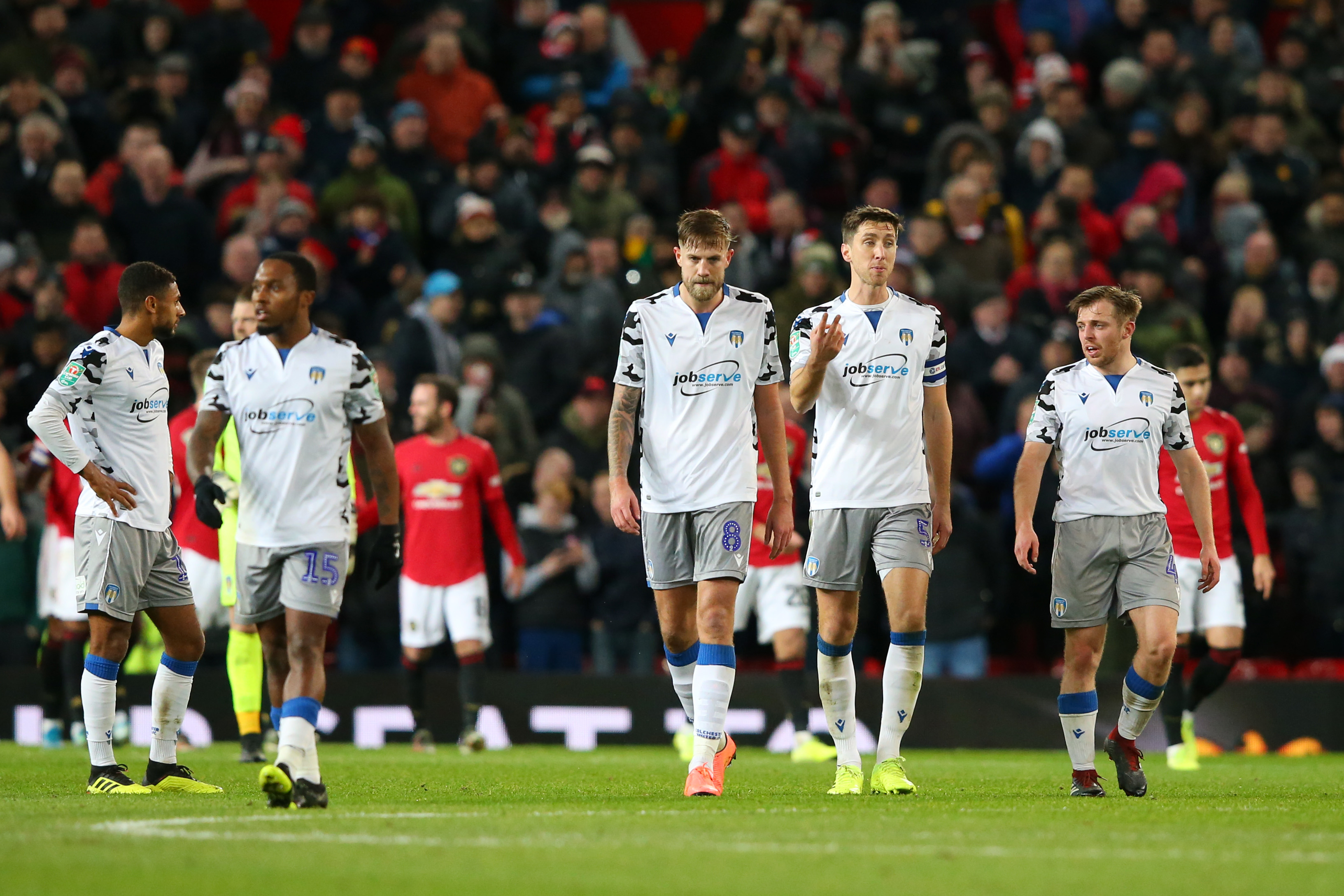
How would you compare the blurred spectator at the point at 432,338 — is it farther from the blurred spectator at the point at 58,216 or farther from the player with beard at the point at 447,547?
the blurred spectator at the point at 58,216

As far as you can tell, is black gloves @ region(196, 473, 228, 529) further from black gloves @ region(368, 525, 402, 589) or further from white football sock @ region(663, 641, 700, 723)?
white football sock @ region(663, 641, 700, 723)

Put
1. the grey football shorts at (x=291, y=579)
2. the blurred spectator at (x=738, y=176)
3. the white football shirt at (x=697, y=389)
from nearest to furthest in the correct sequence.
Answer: the grey football shorts at (x=291, y=579) < the white football shirt at (x=697, y=389) < the blurred spectator at (x=738, y=176)

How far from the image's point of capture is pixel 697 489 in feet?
27.7

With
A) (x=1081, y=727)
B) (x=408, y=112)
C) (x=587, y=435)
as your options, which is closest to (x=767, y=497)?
(x=587, y=435)

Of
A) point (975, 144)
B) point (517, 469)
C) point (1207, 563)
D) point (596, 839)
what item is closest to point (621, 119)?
point (975, 144)

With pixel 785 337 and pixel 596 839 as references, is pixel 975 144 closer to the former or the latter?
pixel 785 337

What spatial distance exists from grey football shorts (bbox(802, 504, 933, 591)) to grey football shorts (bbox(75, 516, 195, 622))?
317 centimetres

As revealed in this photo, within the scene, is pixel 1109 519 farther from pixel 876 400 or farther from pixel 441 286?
pixel 441 286

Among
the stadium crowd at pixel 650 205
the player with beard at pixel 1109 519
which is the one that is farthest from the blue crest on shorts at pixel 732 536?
the stadium crowd at pixel 650 205

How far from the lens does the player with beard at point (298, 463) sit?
7648 mm

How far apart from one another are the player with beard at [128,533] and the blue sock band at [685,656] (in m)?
Result: 2.33

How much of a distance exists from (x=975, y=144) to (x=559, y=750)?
27.8ft

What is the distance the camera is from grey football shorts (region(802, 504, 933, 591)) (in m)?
8.60

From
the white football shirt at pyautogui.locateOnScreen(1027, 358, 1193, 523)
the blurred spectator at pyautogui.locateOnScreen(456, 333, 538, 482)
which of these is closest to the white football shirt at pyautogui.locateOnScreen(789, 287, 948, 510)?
the white football shirt at pyautogui.locateOnScreen(1027, 358, 1193, 523)
